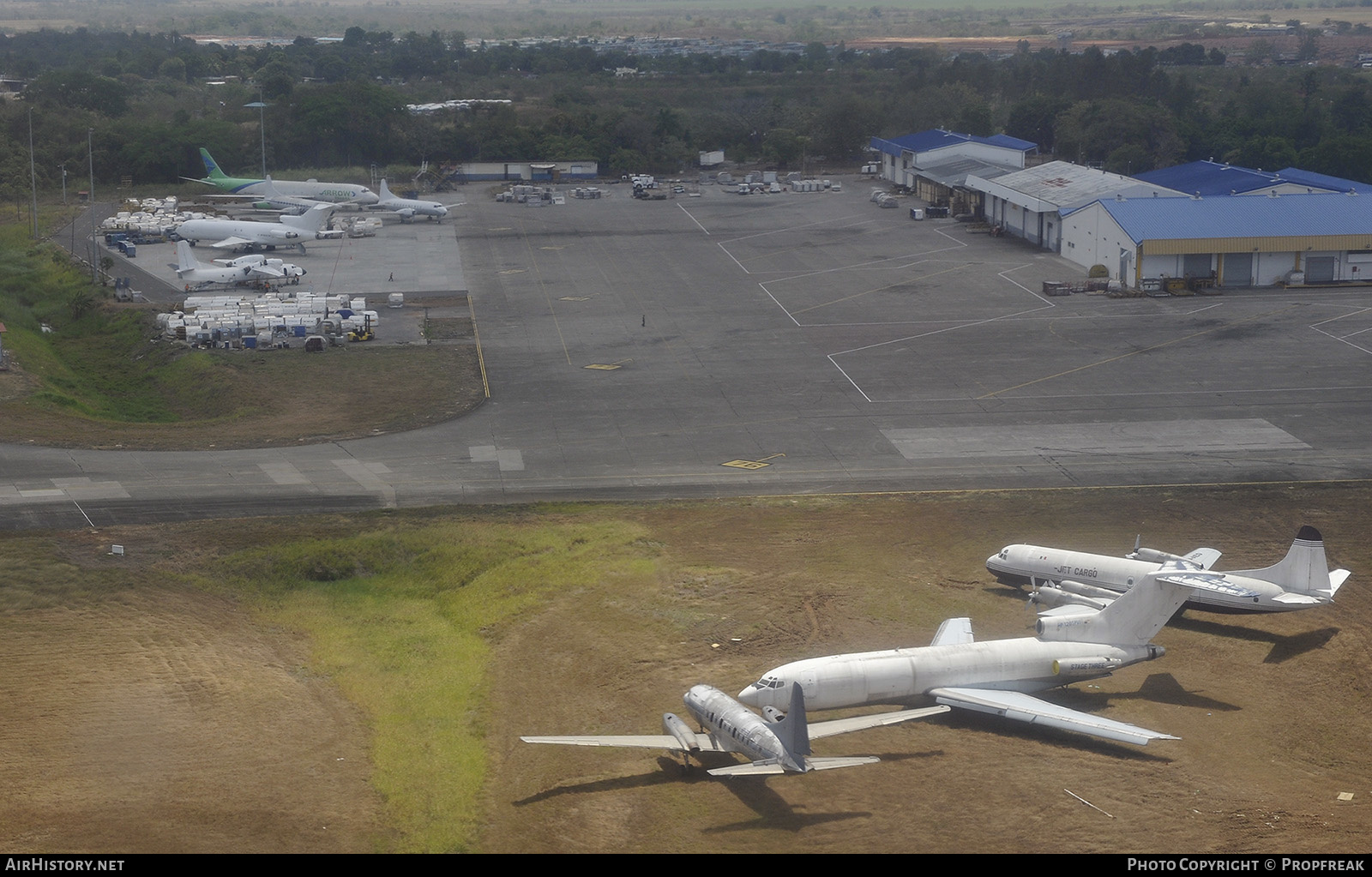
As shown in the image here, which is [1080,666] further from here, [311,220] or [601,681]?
[311,220]

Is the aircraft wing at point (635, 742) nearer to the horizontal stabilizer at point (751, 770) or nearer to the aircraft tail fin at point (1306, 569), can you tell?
the horizontal stabilizer at point (751, 770)

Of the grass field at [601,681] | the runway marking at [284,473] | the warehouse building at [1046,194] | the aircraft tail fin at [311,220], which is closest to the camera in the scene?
the grass field at [601,681]

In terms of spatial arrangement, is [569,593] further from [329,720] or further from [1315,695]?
[1315,695]

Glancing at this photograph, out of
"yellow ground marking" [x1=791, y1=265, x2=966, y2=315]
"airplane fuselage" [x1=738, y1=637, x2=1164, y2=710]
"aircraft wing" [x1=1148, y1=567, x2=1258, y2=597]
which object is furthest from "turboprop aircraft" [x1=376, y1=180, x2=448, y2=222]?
"airplane fuselage" [x1=738, y1=637, x2=1164, y2=710]

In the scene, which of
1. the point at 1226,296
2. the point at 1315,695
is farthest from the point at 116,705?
the point at 1226,296

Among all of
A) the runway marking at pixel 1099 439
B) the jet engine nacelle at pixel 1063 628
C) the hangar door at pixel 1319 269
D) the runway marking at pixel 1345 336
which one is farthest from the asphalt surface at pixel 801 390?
the jet engine nacelle at pixel 1063 628

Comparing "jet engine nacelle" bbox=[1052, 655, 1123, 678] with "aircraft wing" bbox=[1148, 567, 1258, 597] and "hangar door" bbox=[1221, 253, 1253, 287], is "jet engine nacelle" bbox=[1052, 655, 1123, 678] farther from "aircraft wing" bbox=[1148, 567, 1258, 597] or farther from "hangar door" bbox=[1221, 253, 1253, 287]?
"hangar door" bbox=[1221, 253, 1253, 287]

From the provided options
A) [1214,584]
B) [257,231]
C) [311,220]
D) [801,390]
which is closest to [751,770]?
[1214,584]
